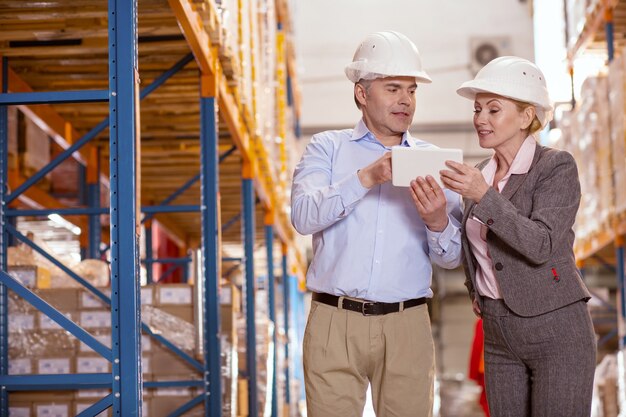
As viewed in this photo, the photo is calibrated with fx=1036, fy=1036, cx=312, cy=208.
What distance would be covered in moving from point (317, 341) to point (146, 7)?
3.28 metres

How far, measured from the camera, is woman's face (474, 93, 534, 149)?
397 cm

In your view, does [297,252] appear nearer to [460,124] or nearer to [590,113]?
[460,124]

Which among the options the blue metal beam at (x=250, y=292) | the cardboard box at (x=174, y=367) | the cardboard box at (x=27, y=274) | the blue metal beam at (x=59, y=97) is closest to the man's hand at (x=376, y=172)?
the blue metal beam at (x=59, y=97)

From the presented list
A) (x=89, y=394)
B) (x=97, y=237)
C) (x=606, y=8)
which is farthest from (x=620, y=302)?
(x=89, y=394)

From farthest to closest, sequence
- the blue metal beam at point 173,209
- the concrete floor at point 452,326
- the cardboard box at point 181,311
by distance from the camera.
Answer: the concrete floor at point 452,326, the blue metal beam at point 173,209, the cardboard box at point 181,311

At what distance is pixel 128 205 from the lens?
4.34 m

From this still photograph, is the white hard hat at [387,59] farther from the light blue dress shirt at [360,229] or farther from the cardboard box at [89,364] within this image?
the cardboard box at [89,364]

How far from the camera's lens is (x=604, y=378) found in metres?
13.6

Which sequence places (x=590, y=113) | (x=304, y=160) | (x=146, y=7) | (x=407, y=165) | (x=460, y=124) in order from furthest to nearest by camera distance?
1. (x=460, y=124)
2. (x=590, y=113)
3. (x=146, y=7)
4. (x=304, y=160)
5. (x=407, y=165)

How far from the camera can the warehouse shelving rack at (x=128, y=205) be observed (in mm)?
4309

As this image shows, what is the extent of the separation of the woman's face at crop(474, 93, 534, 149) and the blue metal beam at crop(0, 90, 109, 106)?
164 centimetres

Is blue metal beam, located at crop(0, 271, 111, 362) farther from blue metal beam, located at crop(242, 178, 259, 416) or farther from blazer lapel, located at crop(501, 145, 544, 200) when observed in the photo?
blue metal beam, located at crop(242, 178, 259, 416)

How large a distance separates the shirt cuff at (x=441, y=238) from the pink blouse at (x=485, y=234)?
109 mm

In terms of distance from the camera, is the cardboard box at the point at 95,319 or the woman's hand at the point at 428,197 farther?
the cardboard box at the point at 95,319
